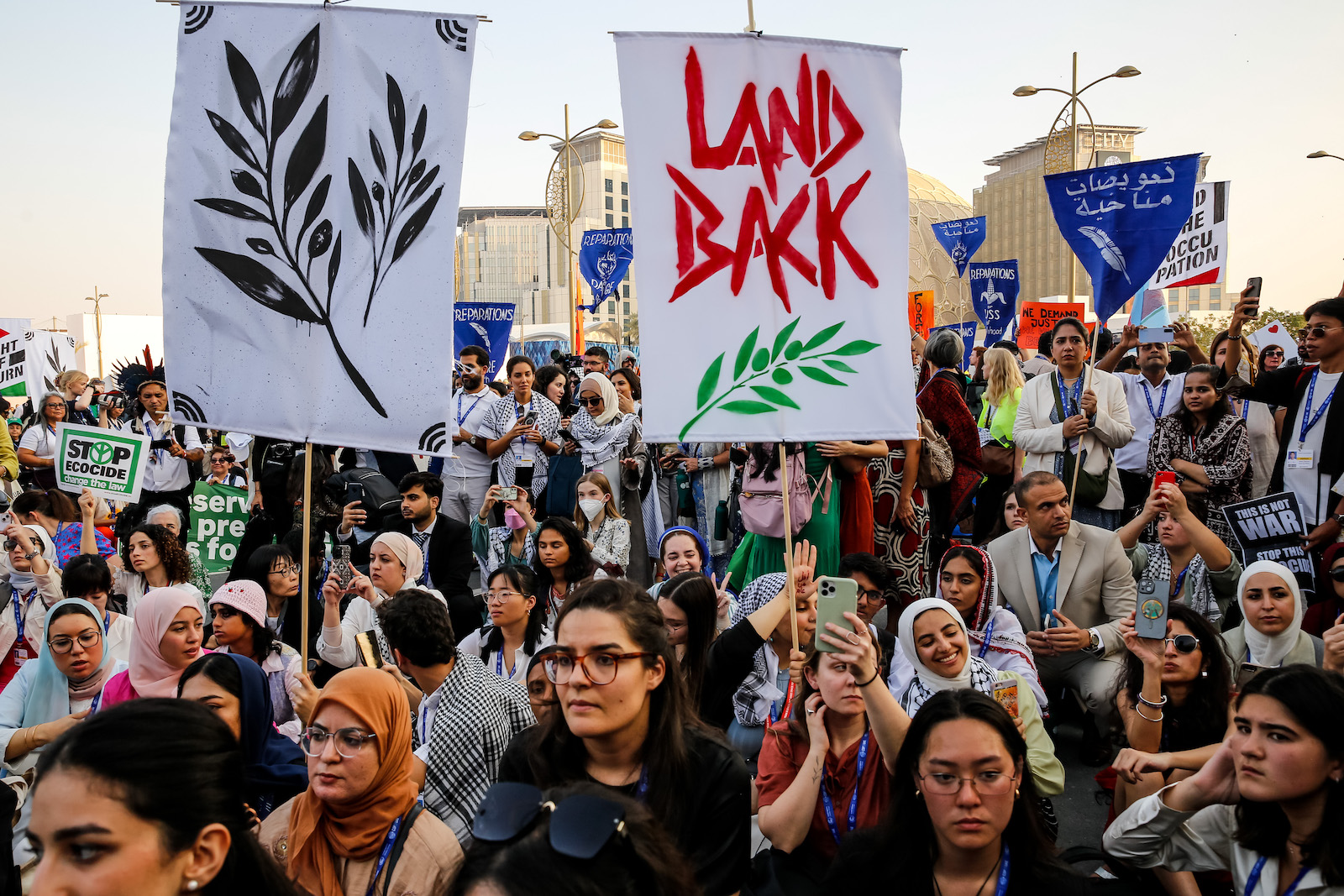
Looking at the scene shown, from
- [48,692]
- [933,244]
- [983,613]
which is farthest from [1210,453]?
[933,244]

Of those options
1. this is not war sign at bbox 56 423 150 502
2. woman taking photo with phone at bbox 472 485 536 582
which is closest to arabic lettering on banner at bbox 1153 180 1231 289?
woman taking photo with phone at bbox 472 485 536 582

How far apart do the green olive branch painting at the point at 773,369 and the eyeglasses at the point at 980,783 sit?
163 cm

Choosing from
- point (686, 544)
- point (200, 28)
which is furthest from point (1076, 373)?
point (200, 28)

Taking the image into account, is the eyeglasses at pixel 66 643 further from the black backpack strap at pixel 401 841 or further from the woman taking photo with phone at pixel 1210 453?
the woman taking photo with phone at pixel 1210 453

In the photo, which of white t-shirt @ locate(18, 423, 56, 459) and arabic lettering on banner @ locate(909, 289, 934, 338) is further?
arabic lettering on banner @ locate(909, 289, 934, 338)

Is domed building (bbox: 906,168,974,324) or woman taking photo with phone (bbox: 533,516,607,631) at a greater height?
domed building (bbox: 906,168,974,324)

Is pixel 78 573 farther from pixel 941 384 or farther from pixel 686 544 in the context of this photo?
pixel 941 384

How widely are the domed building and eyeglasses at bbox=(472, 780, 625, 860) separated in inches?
2213

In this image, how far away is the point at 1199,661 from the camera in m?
4.01

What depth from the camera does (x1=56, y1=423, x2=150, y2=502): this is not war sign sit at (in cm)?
674

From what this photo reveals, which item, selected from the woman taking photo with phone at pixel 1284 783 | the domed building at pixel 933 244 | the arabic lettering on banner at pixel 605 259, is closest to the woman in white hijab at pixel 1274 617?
the woman taking photo with phone at pixel 1284 783

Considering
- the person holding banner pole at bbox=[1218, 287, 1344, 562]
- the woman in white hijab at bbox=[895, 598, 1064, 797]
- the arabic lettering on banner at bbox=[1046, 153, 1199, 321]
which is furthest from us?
the arabic lettering on banner at bbox=[1046, 153, 1199, 321]

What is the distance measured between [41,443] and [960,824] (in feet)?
36.8

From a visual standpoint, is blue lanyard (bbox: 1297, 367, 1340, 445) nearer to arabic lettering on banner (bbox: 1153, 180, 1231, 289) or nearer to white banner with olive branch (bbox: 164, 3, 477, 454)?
white banner with olive branch (bbox: 164, 3, 477, 454)
